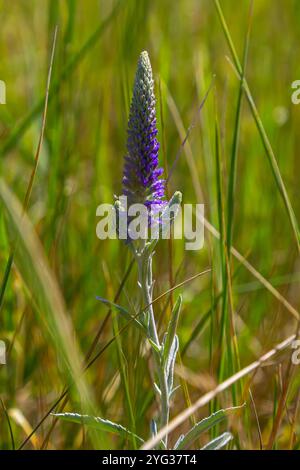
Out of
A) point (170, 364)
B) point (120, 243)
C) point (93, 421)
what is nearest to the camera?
point (93, 421)

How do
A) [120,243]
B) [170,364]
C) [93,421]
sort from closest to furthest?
[93,421] < [170,364] < [120,243]

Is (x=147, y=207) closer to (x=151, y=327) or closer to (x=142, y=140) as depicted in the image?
(x=142, y=140)

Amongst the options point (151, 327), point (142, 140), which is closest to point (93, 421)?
point (151, 327)

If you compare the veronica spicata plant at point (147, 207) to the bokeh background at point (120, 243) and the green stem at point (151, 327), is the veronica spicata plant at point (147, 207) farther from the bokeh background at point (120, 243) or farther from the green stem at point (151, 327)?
the bokeh background at point (120, 243)

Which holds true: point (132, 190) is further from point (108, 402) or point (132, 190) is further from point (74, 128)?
point (74, 128)

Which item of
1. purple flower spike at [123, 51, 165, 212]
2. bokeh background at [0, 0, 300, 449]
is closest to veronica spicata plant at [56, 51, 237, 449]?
purple flower spike at [123, 51, 165, 212]

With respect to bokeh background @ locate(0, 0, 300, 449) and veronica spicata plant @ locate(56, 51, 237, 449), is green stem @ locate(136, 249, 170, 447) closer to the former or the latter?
veronica spicata plant @ locate(56, 51, 237, 449)

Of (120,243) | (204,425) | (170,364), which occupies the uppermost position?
(120,243)

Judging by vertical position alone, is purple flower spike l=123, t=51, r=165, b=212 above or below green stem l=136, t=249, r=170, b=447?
above
